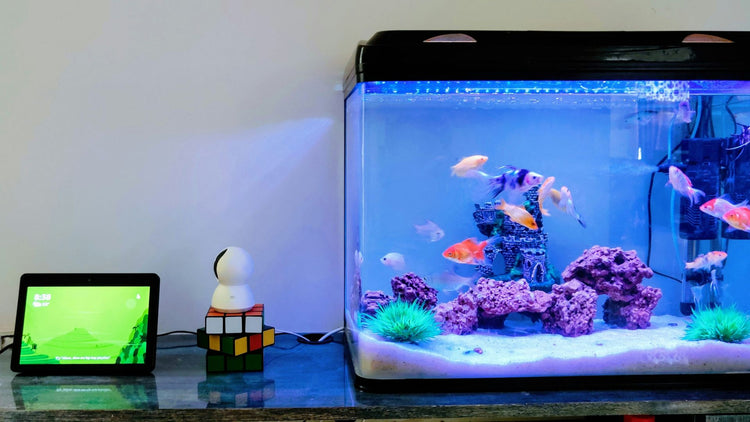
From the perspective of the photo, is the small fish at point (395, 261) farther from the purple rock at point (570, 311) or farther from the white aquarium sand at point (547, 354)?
the purple rock at point (570, 311)

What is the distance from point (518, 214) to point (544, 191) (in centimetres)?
7

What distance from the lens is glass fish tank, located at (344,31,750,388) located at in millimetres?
1422

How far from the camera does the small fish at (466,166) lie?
56.4 inches

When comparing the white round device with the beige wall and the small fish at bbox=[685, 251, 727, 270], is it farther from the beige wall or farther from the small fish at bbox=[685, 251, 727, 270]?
the small fish at bbox=[685, 251, 727, 270]

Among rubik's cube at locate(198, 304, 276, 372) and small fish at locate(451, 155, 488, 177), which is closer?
small fish at locate(451, 155, 488, 177)

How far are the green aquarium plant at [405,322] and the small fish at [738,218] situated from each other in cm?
66

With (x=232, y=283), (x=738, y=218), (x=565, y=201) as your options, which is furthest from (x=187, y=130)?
(x=738, y=218)

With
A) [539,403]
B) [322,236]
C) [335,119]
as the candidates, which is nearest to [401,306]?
[539,403]

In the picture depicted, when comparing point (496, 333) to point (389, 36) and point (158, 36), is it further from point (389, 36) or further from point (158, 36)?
point (158, 36)

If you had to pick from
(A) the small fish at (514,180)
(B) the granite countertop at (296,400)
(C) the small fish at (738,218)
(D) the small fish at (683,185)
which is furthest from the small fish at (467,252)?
(C) the small fish at (738,218)

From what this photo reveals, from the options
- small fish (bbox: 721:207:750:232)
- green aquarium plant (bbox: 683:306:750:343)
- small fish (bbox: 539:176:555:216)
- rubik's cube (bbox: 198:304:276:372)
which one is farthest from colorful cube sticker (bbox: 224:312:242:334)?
small fish (bbox: 721:207:750:232)

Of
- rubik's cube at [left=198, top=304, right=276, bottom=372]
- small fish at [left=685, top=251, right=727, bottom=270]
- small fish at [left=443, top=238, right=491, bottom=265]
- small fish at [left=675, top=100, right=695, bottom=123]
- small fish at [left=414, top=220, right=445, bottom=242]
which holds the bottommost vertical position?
rubik's cube at [left=198, top=304, right=276, bottom=372]

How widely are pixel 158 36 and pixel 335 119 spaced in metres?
0.49

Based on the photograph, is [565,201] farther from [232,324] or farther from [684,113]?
[232,324]
